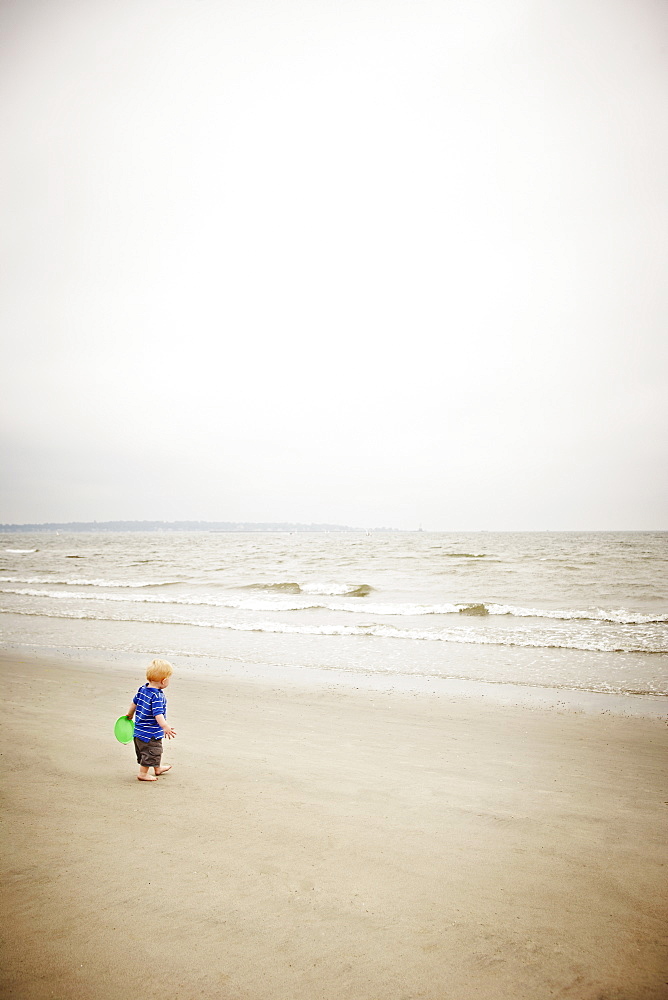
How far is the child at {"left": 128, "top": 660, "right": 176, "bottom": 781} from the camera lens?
5.49 meters

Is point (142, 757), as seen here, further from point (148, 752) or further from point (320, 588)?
point (320, 588)

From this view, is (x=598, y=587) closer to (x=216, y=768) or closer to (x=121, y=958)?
(x=216, y=768)

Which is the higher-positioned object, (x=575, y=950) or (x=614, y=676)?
(x=575, y=950)

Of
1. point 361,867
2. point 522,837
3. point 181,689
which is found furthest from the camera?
point 181,689

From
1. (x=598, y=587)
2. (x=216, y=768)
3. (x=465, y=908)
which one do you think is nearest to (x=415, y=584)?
(x=598, y=587)

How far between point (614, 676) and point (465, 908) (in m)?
9.45

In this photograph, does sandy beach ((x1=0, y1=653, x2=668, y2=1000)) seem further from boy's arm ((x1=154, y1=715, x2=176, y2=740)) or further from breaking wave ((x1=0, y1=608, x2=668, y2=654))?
breaking wave ((x1=0, y1=608, x2=668, y2=654))

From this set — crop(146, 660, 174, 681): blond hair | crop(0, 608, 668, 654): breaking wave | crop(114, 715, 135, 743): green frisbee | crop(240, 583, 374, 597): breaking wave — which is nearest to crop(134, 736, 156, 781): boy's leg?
crop(114, 715, 135, 743): green frisbee

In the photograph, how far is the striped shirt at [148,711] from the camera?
18.1 ft

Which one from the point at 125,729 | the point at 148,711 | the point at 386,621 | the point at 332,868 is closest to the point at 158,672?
the point at 148,711

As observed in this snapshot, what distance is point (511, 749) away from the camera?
7180mm

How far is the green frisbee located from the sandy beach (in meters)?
0.47

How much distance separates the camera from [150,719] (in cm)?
555

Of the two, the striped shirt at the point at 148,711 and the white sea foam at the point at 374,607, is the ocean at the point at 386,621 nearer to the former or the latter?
the white sea foam at the point at 374,607
